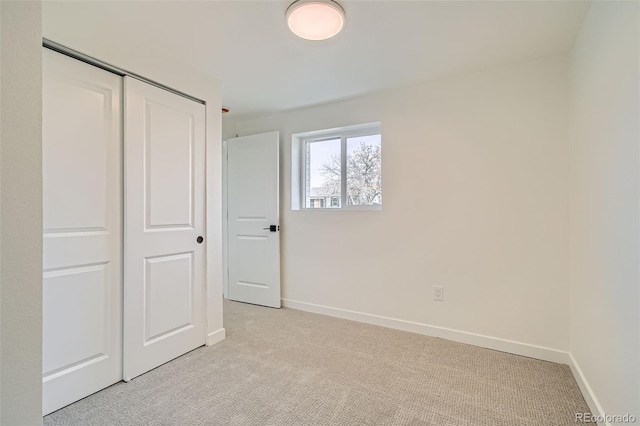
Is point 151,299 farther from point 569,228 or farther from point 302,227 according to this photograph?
point 569,228

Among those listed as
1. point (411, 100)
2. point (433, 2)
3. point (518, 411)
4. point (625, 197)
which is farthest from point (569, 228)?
point (433, 2)

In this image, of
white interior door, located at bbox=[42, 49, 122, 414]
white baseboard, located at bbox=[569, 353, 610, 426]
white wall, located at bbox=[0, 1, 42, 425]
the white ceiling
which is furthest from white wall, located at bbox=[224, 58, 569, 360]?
white wall, located at bbox=[0, 1, 42, 425]

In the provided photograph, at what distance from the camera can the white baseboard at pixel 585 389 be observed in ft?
5.25

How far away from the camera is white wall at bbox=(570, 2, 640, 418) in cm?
126

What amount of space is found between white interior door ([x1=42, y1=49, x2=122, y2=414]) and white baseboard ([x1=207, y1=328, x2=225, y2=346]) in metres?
0.66

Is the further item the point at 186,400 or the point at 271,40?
the point at 271,40

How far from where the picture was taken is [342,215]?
3.19 m

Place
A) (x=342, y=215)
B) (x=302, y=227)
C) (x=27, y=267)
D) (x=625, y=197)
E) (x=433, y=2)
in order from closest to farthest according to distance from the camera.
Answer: (x=27, y=267)
(x=625, y=197)
(x=433, y=2)
(x=342, y=215)
(x=302, y=227)

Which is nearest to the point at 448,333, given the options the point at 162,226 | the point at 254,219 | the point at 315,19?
the point at 254,219

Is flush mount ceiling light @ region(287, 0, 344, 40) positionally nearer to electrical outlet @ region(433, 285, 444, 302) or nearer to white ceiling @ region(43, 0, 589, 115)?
white ceiling @ region(43, 0, 589, 115)

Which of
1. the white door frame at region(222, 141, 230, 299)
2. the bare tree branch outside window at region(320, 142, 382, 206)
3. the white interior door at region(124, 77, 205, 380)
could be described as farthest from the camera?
the white door frame at region(222, 141, 230, 299)

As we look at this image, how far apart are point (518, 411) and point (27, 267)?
7.47 feet

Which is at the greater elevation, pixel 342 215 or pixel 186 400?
pixel 342 215

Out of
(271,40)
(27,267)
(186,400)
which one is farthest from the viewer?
(271,40)
